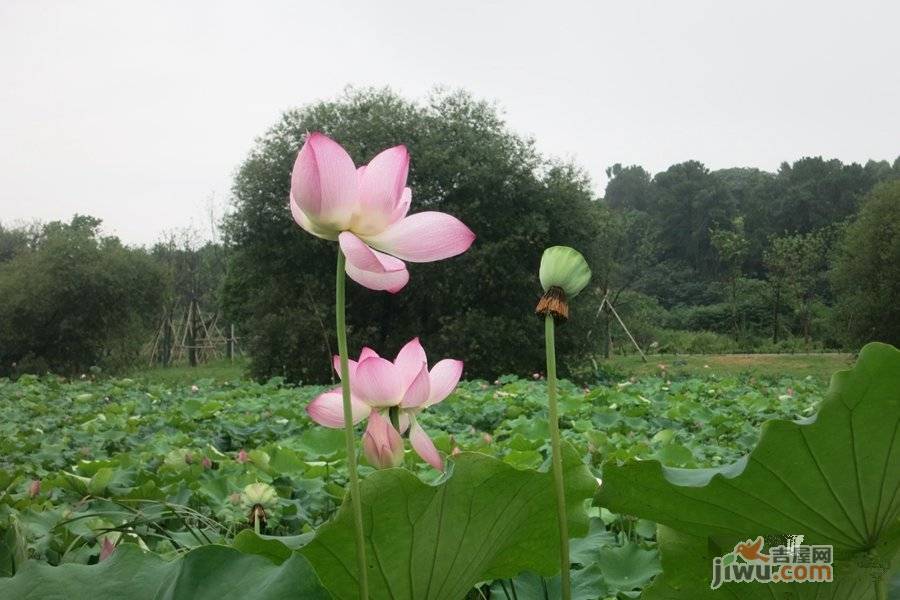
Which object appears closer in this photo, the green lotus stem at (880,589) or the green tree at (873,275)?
the green lotus stem at (880,589)

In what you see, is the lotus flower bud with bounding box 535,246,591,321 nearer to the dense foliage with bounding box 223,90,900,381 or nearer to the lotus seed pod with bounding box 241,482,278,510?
the lotus seed pod with bounding box 241,482,278,510

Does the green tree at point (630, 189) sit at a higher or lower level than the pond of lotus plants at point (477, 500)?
→ higher

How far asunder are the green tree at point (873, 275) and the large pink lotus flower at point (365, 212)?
1386 cm

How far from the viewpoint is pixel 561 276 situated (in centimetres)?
45

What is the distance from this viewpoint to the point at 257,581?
1.28 ft

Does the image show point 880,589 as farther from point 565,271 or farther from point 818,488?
point 565,271

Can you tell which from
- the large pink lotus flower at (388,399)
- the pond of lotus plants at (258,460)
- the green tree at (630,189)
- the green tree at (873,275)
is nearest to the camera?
the large pink lotus flower at (388,399)

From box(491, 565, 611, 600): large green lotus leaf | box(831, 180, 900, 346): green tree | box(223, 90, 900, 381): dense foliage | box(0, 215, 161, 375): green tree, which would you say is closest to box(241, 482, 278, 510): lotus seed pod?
box(491, 565, 611, 600): large green lotus leaf

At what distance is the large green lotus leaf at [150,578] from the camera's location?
40 centimetres

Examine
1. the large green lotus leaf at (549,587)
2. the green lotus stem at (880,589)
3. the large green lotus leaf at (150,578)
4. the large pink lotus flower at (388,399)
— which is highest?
the large pink lotus flower at (388,399)

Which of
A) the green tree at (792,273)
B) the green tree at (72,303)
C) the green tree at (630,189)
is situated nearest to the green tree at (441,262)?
the green tree at (72,303)

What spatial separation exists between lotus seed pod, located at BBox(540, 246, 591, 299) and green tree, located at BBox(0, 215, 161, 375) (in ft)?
44.3

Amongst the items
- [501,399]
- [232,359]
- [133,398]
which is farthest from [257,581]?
[232,359]

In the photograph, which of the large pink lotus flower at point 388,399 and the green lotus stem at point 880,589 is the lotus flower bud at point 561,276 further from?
the green lotus stem at point 880,589
